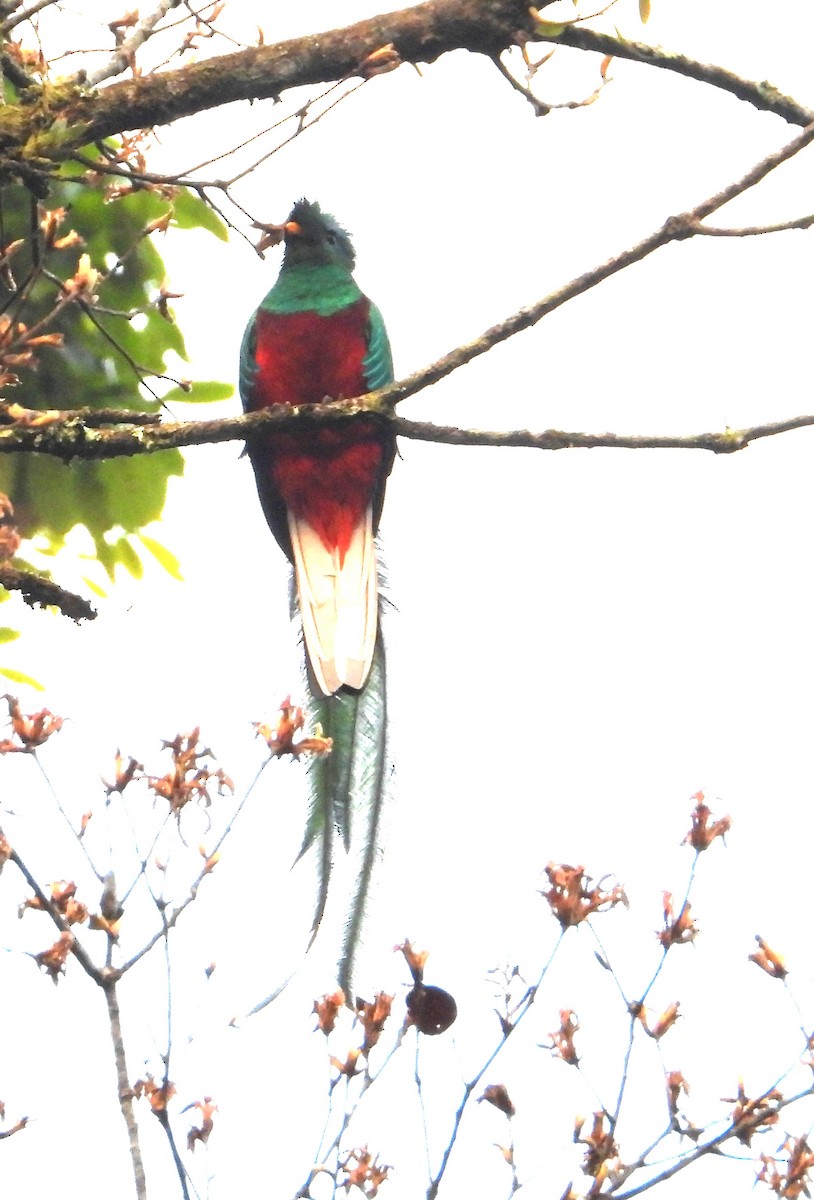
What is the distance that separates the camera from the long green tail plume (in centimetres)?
327

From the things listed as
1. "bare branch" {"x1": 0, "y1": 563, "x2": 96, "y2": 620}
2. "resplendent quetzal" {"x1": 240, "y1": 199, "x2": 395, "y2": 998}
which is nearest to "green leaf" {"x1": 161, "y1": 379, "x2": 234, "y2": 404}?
"resplendent quetzal" {"x1": 240, "y1": 199, "x2": 395, "y2": 998}

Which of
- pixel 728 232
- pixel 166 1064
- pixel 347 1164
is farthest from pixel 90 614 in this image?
pixel 728 232

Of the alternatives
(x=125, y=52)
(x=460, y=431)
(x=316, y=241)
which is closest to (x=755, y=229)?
(x=460, y=431)

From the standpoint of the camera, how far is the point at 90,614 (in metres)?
2.82

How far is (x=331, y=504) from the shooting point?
163 inches

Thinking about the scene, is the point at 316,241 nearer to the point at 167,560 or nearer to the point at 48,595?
the point at 167,560

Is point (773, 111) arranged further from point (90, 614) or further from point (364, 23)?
point (90, 614)

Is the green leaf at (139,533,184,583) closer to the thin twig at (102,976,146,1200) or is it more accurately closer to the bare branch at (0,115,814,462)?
the bare branch at (0,115,814,462)

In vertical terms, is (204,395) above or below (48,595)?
above

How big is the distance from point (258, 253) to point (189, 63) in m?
0.45

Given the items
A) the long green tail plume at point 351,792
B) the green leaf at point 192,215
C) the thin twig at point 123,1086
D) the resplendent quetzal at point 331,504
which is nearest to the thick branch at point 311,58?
the resplendent quetzal at point 331,504

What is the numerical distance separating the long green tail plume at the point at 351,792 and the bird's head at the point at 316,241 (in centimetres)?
135

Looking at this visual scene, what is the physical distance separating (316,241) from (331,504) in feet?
3.56

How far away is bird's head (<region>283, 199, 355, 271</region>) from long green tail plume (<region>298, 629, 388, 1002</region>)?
4.44ft
